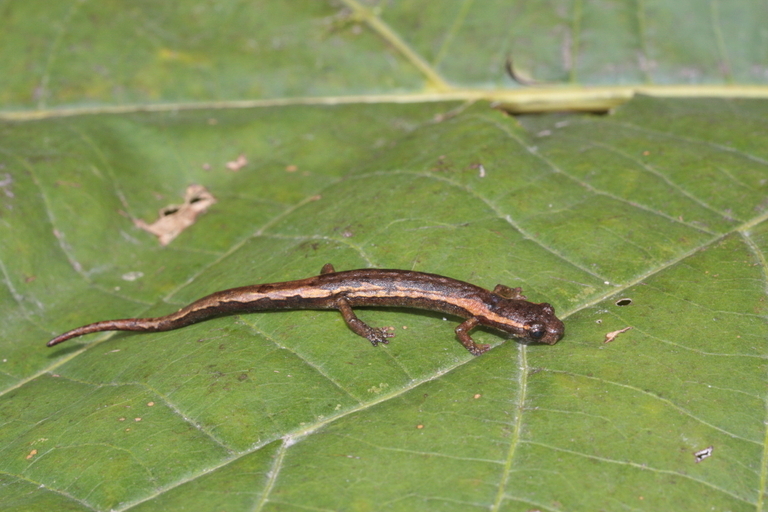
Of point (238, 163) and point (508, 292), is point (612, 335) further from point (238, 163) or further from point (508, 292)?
point (238, 163)

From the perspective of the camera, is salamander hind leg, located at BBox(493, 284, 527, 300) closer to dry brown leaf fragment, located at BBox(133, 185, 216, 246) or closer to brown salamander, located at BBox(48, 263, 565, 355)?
brown salamander, located at BBox(48, 263, 565, 355)

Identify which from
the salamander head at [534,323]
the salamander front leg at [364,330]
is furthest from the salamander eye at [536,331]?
the salamander front leg at [364,330]

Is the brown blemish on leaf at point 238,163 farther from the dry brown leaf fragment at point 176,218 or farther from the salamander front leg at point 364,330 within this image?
the salamander front leg at point 364,330

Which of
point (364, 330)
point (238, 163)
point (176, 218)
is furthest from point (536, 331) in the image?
point (238, 163)

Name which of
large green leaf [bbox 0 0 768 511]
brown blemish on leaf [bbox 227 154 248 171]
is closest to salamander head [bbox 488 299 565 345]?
large green leaf [bbox 0 0 768 511]

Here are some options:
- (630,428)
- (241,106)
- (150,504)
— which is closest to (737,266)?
(630,428)

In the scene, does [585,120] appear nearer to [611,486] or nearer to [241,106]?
[241,106]
